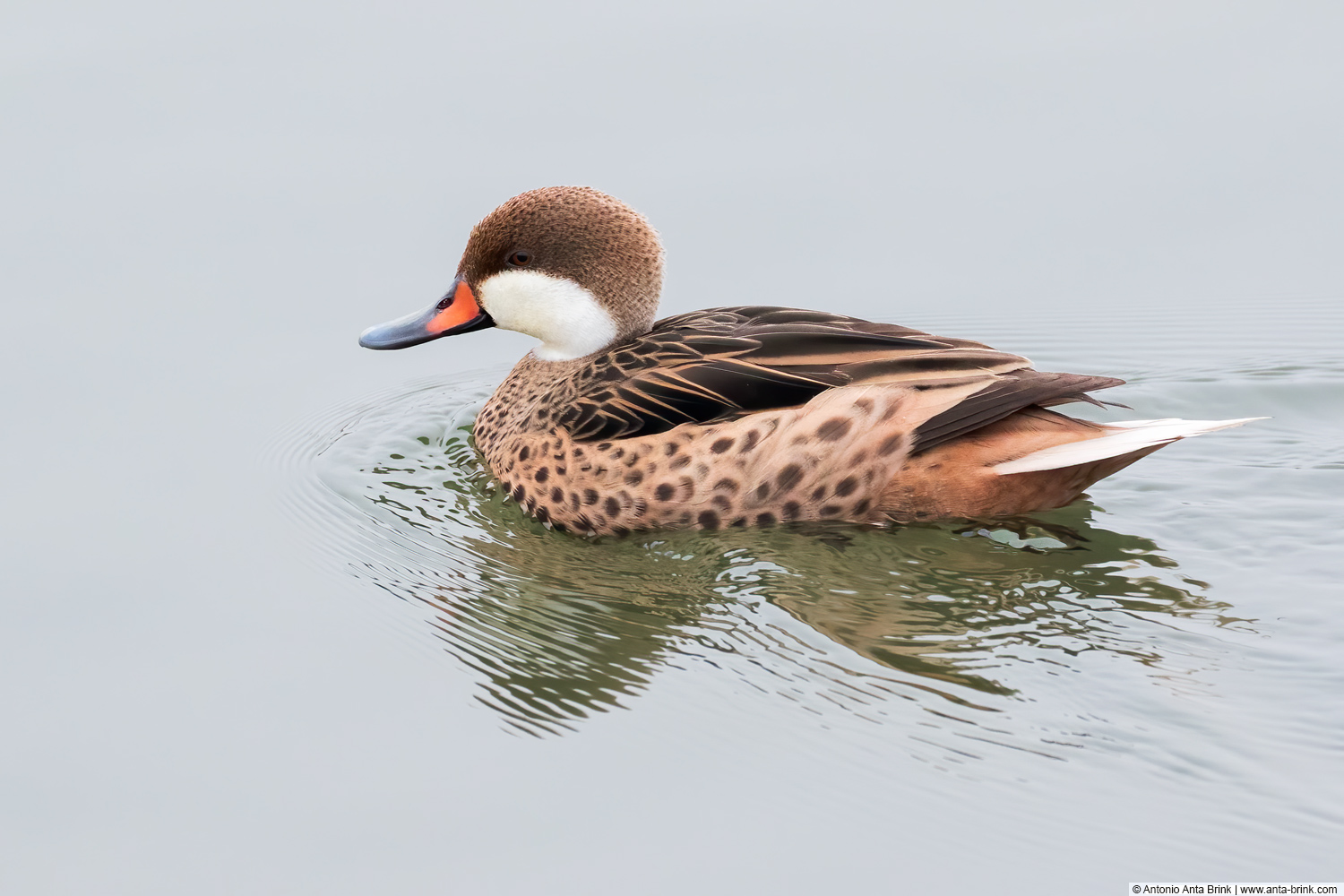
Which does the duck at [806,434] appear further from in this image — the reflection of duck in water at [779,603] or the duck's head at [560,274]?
the duck's head at [560,274]

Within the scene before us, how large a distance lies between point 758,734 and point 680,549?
1479 millimetres

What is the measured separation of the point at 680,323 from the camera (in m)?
6.77

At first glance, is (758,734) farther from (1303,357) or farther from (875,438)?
(1303,357)

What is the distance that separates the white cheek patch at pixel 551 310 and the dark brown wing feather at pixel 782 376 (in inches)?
17.1

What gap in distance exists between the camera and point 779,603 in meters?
5.52

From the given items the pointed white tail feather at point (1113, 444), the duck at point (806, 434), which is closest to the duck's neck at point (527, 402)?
the duck at point (806, 434)

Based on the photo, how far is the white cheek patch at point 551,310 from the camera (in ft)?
22.3

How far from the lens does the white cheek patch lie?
680 cm

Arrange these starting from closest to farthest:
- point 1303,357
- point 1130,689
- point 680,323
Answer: point 1130,689 < point 680,323 < point 1303,357

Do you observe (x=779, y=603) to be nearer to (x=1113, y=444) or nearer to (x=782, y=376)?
(x=782, y=376)

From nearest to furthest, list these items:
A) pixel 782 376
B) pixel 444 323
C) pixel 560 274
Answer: pixel 782 376
pixel 560 274
pixel 444 323

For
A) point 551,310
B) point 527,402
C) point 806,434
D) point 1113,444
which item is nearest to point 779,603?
point 806,434

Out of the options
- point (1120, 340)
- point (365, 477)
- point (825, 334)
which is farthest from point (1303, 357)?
point (365, 477)

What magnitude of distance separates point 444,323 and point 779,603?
2535mm
